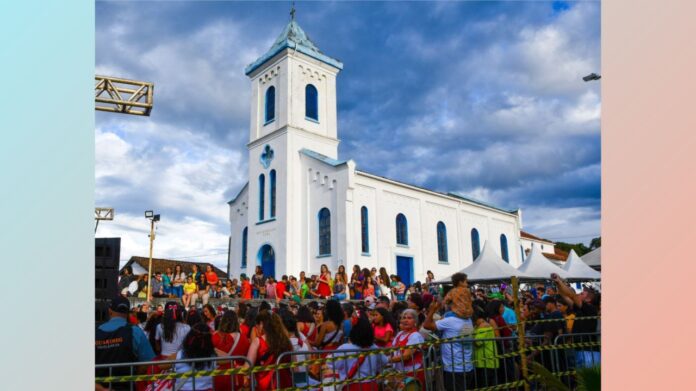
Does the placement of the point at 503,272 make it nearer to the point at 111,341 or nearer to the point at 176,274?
the point at 176,274

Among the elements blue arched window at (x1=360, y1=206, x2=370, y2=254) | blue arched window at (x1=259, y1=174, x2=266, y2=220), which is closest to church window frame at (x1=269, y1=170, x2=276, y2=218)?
blue arched window at (x1=259, y1=174, x2=266, y2=220)

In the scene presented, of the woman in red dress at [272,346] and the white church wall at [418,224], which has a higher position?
the white church wall at [418,224]

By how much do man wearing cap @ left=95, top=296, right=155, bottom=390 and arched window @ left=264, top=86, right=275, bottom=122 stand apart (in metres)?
23.1

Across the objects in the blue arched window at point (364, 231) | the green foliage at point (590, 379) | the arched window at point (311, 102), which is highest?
the arched window at point (311, 102)

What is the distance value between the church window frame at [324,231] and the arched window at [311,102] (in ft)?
17.2

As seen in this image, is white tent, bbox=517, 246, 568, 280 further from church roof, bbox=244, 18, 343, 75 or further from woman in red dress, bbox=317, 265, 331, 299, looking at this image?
church roof, bbox=244, 18, 343, 75

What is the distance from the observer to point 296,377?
5426 millimetres

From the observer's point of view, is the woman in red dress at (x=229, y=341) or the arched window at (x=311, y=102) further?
the arched window at (x=311, y=102)

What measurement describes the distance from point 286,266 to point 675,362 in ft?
77.6

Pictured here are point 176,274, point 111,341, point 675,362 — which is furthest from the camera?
point 176,274

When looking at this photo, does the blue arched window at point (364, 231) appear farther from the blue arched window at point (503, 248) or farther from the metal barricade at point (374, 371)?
the metal barricade at point (374, 371)

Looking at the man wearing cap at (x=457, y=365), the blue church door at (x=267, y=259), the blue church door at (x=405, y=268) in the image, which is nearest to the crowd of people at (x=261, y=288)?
the blue church door at (x=267, y=259)

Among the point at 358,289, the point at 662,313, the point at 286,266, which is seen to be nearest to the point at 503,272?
the point at 358,289

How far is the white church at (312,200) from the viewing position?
25.2m
